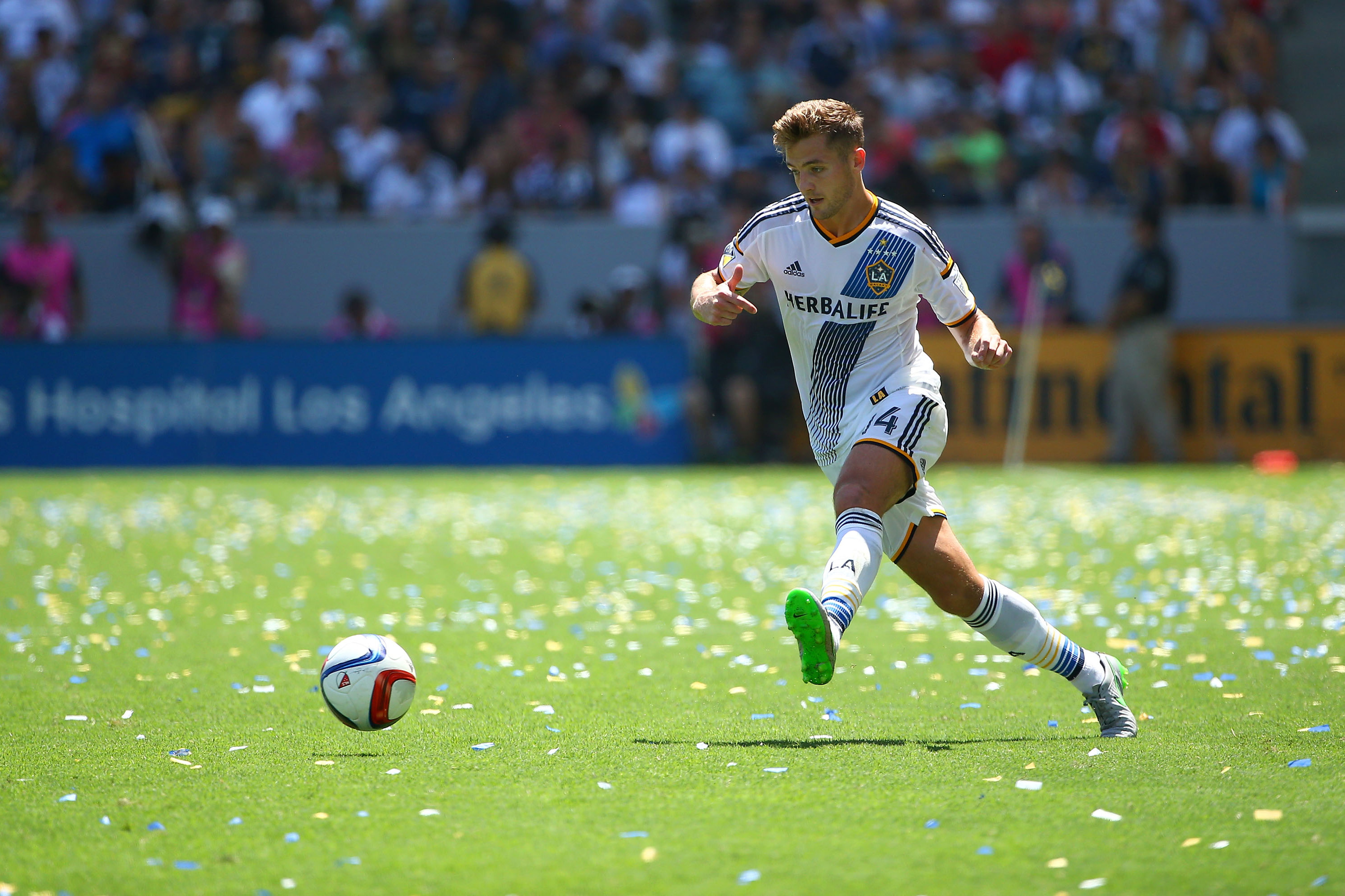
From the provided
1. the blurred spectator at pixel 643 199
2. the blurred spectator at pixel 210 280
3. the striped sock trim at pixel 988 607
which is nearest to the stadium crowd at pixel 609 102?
the blurred spectator at pixel 643 199

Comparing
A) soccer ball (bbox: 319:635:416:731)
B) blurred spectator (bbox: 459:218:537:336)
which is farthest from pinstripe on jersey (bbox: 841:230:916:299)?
blurred spectator (bbox: 459:218:537:336)

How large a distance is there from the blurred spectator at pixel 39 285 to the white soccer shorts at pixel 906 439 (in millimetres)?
14763

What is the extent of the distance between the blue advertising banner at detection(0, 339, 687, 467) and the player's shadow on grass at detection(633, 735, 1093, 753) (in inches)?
497

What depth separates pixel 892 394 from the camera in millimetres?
5527

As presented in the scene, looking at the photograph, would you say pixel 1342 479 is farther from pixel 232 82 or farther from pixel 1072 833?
pixel 232 82

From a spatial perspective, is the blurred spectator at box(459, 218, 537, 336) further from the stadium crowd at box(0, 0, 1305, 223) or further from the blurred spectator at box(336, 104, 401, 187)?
the blurred spectator at box(336, 104, 401, 187)

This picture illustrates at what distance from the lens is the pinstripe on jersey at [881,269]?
18.1 ft

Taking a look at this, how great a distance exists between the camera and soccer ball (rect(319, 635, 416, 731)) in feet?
17.4

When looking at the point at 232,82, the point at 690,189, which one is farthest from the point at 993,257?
the point at 232,82

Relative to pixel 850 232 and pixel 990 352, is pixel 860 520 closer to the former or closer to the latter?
pixel 990 352

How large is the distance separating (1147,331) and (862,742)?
42.6 ft

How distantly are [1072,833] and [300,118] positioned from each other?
17.7 m

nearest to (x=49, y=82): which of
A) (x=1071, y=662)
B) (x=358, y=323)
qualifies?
(x=358, y=323)

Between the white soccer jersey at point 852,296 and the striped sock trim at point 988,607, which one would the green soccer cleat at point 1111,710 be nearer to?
the striped sock trim at point 988,607
